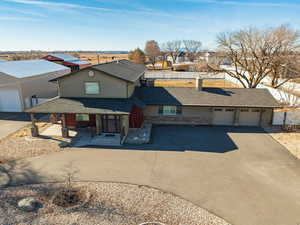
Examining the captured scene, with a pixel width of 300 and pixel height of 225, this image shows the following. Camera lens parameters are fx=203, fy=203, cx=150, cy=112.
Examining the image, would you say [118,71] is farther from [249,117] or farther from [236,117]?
[249,117]

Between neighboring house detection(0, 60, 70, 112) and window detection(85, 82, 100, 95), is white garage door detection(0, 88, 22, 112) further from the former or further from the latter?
window detection(85, 82, 100, 95)

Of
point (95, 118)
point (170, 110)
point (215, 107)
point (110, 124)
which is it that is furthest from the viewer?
point (170, 110)

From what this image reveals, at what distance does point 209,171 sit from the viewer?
11.7m

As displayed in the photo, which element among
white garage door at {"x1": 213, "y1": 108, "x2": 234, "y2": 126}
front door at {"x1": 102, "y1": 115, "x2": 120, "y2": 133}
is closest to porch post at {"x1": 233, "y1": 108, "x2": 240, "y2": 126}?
white garage door at {"x1": 213, "y1": 108, "x2": 234, "y2": 126}

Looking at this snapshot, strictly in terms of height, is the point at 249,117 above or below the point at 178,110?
below

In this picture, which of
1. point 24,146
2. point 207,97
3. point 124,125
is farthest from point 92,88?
point 207,97

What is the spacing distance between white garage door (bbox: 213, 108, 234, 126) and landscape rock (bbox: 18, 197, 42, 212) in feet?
51.4

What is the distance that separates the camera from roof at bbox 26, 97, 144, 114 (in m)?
15.5

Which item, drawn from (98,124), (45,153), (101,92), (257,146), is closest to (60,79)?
(101,92)

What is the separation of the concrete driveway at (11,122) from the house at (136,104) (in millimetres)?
3581

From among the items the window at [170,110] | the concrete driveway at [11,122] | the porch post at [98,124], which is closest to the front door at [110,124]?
the porch post at [98,124]

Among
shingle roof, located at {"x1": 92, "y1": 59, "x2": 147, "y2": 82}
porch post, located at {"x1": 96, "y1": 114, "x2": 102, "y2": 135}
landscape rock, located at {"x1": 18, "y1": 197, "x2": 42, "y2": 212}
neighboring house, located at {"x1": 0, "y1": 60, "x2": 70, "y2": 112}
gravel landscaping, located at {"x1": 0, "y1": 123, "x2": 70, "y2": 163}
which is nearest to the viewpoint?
landscape rock, located at {"x1": 18, "y1": 197, "x2": 42, "y2": 212}

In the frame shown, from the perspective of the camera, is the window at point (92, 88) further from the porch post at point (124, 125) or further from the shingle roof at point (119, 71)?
the porch post at point (124, 125)

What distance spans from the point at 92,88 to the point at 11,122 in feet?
32.3
